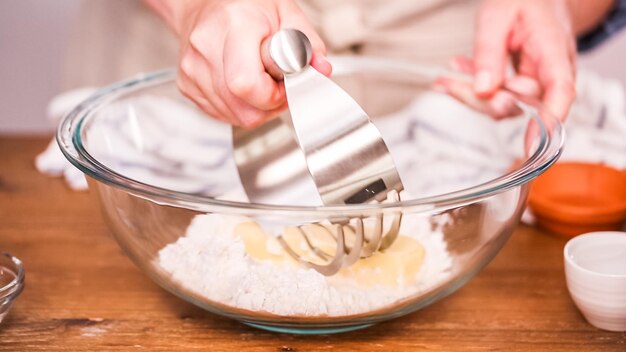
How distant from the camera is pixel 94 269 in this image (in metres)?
0.83

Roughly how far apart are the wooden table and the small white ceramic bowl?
2 centimetres

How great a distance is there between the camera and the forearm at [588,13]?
114 cm

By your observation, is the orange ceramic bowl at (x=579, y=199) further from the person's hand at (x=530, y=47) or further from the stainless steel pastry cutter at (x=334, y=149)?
the stainless steel pastry cutter at (x=334, y=149)

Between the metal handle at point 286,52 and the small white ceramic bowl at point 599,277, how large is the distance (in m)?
0.31

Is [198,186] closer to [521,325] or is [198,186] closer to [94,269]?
[94,269]

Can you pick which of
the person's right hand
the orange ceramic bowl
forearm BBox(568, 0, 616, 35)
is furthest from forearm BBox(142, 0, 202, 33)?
forearm BBox(568, 0, 616, 35)

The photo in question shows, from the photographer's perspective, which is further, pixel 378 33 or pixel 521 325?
pixel 378 33

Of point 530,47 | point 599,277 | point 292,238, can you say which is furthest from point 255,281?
point 530,47

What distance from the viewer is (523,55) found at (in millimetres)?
945

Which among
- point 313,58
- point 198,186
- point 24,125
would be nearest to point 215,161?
point 198,186

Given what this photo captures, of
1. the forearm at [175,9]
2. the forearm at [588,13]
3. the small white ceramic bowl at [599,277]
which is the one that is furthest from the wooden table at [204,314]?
the forearm at [588,13]

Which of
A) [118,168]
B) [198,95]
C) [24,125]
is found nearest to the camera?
[198,95]

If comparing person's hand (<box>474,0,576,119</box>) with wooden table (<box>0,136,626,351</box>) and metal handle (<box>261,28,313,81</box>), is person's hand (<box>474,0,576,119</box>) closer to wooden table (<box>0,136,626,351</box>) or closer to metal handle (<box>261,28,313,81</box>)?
wooden table (<box>0,136,626,351</box>)

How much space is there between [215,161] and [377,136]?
36 centimetres
